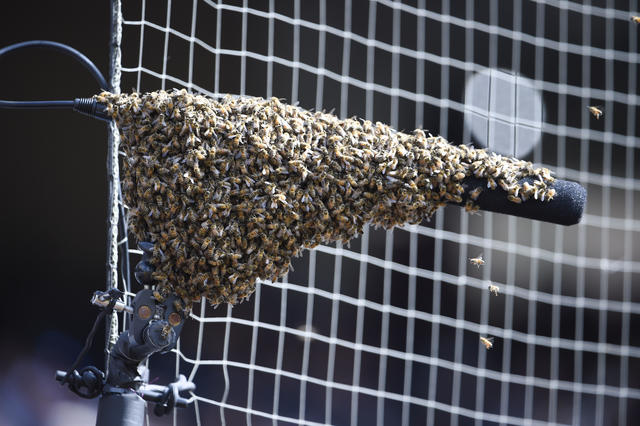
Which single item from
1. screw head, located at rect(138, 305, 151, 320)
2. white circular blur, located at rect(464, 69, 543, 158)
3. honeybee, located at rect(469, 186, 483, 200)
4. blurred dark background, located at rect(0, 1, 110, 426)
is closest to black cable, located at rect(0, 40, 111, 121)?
screw head, located at rect(138, 305, 151, 320)

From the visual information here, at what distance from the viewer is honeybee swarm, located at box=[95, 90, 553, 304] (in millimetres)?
1448

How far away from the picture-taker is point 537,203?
156 centimetres

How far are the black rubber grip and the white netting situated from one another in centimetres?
232

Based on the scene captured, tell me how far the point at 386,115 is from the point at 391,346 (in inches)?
51.9

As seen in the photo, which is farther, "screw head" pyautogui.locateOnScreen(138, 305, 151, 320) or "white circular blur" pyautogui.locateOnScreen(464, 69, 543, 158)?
"white circular blur" pyautogui.locateOnScreen(464, 69, 543, 158)

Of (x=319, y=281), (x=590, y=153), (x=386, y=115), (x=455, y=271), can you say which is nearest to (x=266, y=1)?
(x=386, y=115)

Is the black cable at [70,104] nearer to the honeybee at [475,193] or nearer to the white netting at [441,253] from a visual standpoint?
the honeybee at [475,193]

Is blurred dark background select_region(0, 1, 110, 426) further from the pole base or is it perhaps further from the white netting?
the pole base

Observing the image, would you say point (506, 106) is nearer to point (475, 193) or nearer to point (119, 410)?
point (475, 193)

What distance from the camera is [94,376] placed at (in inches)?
59.1

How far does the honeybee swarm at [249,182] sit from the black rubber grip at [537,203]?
0.07ft

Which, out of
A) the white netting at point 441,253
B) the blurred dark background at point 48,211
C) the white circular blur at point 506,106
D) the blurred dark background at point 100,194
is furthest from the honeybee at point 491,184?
the blurred dark background at point 48,211

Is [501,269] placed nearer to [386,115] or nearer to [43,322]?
[386,115]

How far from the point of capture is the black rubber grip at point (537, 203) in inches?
61.4
